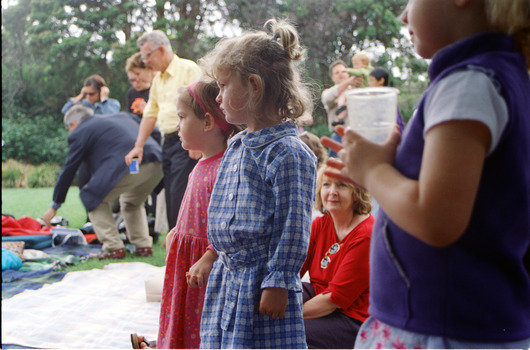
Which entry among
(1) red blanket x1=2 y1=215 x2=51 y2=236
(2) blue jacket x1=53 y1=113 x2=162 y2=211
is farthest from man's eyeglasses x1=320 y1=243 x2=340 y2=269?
(1) red blanket x1=2 y1=215 x2=51 y2=236

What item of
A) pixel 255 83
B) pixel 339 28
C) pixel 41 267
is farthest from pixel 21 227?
pixel 339 28

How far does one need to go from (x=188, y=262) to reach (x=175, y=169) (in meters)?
1.93

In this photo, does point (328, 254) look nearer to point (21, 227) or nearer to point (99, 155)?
point (99, 155)

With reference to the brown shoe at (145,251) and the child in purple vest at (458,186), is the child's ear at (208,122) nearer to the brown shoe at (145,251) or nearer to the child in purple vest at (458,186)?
the child in purple vest at (458,186)

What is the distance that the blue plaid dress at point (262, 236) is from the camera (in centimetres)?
143

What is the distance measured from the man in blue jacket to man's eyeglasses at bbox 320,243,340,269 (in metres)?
2.90

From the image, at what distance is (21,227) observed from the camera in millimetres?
5461

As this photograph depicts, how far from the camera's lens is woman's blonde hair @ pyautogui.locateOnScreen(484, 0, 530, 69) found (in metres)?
0.84

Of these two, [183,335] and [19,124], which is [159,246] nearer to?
[183,335]

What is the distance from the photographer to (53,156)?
46.3 ft

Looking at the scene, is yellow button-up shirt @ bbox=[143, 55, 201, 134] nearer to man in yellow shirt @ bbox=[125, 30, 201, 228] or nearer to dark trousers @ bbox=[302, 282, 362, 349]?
man in yellow shirt @ bbox=[125, 30, 201, 228]

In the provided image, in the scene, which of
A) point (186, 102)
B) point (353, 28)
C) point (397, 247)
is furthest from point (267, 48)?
point (353, 28)

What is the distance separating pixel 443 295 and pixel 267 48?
3.27 ft

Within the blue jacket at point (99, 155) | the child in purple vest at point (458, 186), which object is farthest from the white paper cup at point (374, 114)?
the blue jacket at point (99, 155)
